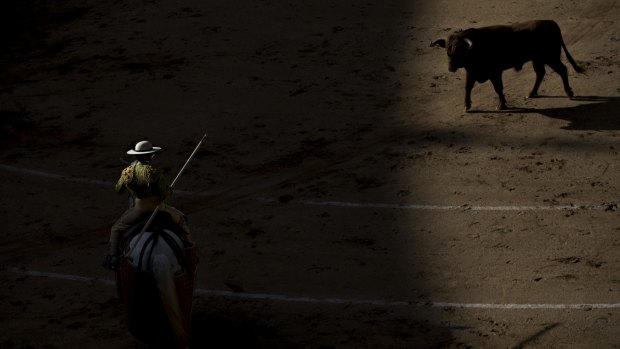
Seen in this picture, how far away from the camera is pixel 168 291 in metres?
9.58

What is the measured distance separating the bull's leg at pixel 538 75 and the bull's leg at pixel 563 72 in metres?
0.14

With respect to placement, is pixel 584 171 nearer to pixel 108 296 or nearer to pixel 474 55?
pixel 474 55

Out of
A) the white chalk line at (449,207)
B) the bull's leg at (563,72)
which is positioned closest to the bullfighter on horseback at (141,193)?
the white chalk line at (449,207)

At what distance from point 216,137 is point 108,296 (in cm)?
416

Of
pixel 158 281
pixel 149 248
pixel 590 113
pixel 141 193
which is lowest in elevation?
pixel 590 113

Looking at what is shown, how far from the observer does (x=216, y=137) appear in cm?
1516

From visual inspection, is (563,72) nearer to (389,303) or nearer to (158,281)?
(389,303)

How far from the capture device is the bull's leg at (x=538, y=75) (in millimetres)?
15117

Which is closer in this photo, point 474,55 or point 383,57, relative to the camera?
point 474,55

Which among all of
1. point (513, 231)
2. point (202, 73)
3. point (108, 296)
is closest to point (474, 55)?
point (513, 231)

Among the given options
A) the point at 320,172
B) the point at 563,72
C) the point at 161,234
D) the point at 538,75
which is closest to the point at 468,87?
the point at 538,75

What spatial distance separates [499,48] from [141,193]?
644cm

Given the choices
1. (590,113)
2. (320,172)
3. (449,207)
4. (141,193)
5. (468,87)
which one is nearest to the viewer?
(141,193)

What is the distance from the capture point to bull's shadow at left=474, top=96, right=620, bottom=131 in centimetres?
1456
